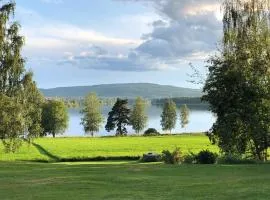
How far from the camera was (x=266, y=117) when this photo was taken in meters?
29.5

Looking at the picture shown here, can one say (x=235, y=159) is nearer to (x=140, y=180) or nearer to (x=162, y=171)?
(x=162, y=171)

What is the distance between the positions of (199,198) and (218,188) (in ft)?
6.83

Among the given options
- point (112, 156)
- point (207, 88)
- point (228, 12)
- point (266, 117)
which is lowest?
point (112, 156)

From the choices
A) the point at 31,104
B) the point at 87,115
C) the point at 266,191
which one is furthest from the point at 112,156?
the point at 87,115

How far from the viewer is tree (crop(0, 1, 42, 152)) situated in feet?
112

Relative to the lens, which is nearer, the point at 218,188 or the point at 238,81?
the point at 218,188

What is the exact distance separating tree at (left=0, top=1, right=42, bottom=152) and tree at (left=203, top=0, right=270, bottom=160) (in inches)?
529

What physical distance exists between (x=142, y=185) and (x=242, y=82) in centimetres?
1584

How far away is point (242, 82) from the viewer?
3025 centimetres

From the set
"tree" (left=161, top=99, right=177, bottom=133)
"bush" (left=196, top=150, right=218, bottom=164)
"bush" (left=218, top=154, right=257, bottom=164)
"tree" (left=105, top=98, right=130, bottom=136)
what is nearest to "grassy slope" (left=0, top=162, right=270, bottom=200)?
"bush" (left=218, top=154, right=257, bottom=164)

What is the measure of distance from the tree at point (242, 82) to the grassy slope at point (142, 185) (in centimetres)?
894

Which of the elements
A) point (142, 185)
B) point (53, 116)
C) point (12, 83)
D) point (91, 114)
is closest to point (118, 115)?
point (53, 116)

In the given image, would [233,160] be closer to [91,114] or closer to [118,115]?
[118,115]

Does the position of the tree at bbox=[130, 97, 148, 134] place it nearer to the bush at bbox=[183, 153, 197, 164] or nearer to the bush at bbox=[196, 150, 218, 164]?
the bush at bbox=[183, 153, 197, 164]
